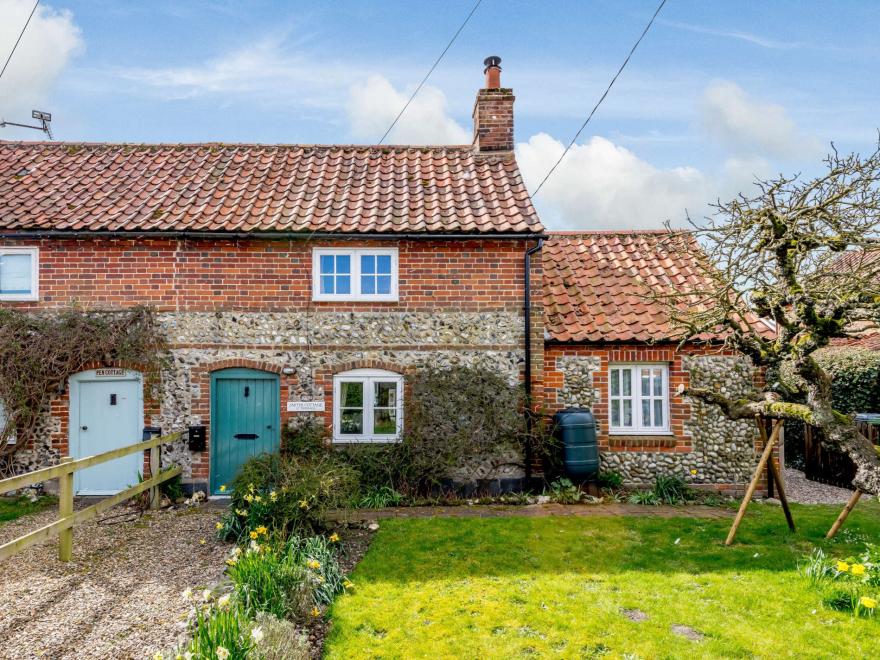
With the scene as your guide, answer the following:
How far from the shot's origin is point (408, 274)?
36.0 feet

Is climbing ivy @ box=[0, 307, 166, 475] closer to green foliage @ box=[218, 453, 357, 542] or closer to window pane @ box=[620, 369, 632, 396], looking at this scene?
green foliage @ box=[218, 453, 357, 542]

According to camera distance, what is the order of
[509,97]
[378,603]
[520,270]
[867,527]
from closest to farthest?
[378,603], [867,527], [520,270], [509,97]

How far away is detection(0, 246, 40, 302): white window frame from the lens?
35.1ft

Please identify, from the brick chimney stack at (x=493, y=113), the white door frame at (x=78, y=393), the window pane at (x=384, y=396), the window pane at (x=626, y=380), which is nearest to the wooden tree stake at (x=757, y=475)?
the window pane at (x=626, y=380)

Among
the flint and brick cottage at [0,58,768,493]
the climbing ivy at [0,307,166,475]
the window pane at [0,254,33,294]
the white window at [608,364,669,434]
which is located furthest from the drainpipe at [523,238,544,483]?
the window pane at [0,254,33,294]

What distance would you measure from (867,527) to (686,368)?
372 cm

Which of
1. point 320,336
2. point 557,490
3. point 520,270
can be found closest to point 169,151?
point 320,336

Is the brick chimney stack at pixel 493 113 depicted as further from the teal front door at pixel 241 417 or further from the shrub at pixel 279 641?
the shrub at pixel 279 641

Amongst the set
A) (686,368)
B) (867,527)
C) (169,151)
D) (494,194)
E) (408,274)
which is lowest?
(867,527)

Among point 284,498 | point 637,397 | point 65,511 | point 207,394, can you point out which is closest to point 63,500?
point 65,511

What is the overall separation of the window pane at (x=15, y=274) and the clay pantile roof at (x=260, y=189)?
62 cm

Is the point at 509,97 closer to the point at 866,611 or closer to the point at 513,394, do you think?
the point at 513,394

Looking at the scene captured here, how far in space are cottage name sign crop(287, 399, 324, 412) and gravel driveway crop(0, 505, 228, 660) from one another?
229 centimetres

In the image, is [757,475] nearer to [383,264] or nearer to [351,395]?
[351,395]
